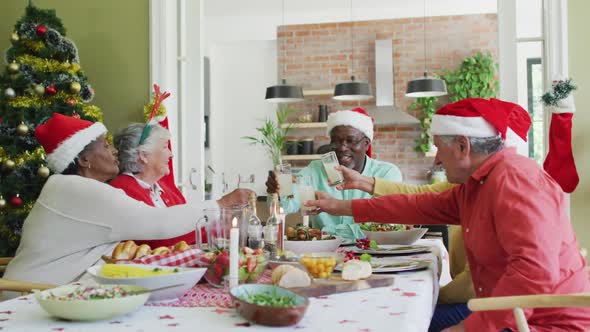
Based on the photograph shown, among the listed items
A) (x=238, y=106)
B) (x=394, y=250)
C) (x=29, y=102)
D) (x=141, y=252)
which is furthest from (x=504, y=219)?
(x=238, y=106)

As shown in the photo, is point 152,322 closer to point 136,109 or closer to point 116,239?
point 116,239

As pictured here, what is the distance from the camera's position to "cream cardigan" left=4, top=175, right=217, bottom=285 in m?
2.03

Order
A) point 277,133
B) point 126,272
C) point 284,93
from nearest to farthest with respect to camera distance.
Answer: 1. point 126,272
2. point 284,93
3. point 277,133

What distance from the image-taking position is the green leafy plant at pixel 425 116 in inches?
286

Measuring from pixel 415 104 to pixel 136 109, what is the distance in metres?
4.01

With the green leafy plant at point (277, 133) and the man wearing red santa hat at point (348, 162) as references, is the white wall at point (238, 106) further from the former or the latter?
the man wearing red santa hat at point (348, 162)

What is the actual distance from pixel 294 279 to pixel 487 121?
84 cm

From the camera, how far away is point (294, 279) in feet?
4.70

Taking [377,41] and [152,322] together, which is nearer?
[152,322]

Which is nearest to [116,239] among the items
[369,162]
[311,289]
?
[311,289]

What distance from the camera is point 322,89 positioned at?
25.6 ft

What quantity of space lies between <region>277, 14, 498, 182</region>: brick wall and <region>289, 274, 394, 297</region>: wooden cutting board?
6.07 meters

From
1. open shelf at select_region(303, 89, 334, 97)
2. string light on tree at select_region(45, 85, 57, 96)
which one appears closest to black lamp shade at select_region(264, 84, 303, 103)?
open shelf at select_region(303, 89, 334, 97)

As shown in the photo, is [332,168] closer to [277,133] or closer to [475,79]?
[475,79]
